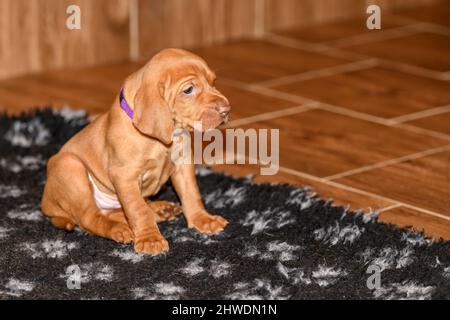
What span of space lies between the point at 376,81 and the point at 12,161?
190 centimetres

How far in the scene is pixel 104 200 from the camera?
2992mm

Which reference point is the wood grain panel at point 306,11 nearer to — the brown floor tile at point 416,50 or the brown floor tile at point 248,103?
the brown floor tile at point 416,50

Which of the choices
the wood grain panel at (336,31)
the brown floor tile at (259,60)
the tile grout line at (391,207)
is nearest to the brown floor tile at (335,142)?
the tile grout line at (391,207)

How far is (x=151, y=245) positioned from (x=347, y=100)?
194 centimetres

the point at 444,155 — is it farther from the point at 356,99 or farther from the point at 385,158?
the point at 356,99

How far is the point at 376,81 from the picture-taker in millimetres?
4762

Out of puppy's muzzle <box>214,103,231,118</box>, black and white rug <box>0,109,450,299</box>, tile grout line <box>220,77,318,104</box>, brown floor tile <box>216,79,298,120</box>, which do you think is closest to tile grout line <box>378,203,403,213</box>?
black and white rug <box>0,109,450,299</box>

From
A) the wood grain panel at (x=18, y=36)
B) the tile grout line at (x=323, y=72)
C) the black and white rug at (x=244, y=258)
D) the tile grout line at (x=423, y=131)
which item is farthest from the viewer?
the tile grout line at (x=323, y=72)

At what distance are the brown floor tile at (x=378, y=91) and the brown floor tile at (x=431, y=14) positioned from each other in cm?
113

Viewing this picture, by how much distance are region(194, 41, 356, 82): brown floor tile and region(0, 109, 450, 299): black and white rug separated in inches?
64.8

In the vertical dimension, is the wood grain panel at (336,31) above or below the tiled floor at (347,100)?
above

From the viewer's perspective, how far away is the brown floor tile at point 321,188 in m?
3.24

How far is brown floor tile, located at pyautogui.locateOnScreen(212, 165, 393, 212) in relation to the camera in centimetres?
324

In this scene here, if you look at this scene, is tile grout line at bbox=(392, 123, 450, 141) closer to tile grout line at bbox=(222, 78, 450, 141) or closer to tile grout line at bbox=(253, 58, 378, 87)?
tile grout line at bbox=(222, 78, 450, 141)
